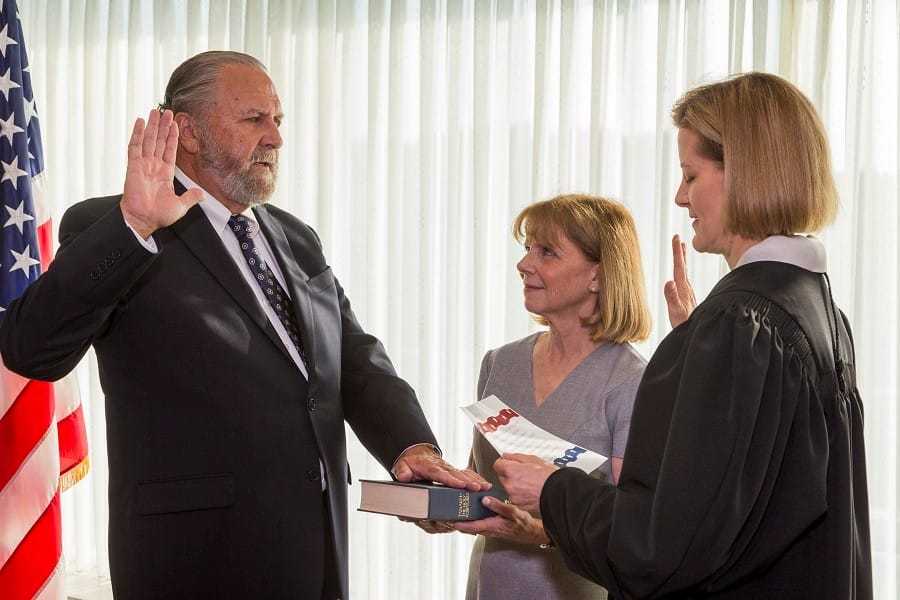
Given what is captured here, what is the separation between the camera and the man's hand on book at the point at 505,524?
2.02 metres

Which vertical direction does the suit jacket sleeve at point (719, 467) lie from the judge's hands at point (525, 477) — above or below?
above

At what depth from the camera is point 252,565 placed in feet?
6.79

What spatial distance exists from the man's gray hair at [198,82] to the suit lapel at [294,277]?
29cm

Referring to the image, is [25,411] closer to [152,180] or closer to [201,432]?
[201,432]

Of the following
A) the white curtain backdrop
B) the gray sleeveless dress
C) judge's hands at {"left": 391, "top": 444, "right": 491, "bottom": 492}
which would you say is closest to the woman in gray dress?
the gray sleeveless dress

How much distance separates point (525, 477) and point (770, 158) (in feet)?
2.21

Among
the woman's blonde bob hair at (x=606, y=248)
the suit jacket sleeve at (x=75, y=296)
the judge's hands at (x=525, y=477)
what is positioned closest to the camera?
the judge's hands at (x=525, y=477)

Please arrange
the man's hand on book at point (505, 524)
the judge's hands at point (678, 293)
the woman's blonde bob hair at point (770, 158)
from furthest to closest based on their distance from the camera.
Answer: the judge's hands at point (678, 293) < the man's hand on book at point (505, 524) < the woman's blonde bob hair at point (770, 158)

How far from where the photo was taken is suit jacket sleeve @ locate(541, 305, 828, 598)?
1.35 m

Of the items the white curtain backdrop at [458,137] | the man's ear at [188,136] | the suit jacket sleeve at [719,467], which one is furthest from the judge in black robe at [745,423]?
the white curtain backdrop at [458,137]

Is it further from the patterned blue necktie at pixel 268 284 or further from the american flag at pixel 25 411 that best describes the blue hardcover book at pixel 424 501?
the american flag at pixel 25 411

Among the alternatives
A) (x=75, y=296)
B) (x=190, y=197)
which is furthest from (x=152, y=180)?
(x=75, y=296)

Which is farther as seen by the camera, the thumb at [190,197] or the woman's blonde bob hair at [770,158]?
the thumb at [190,197]

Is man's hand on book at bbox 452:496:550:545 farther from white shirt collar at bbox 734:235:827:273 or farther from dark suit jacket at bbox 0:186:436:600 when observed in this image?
white shirt collar at bbox 734:235:827:273
